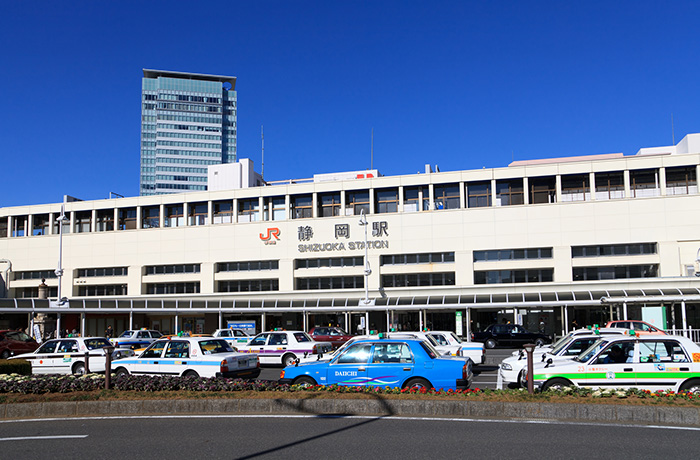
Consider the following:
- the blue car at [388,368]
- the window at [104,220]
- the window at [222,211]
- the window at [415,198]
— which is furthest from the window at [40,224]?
the blue car at [388,368]

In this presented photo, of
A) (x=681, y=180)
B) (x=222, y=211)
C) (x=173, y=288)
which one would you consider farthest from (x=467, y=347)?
(x=173, y=288)

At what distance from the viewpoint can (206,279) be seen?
52.0 metres

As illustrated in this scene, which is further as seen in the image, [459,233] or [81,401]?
[459,233]

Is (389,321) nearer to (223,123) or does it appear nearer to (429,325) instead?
(429,325)

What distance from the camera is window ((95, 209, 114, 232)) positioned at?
5747cm

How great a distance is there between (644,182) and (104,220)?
47313 millimetres

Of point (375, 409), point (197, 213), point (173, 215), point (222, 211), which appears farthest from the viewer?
point (173, 215)

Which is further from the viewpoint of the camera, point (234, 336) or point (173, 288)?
point (173, 288)

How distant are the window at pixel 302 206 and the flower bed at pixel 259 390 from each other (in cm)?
3817

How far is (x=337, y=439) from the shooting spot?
9.18m

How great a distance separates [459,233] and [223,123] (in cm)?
13339

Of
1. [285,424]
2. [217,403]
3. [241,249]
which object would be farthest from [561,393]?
[241,249]

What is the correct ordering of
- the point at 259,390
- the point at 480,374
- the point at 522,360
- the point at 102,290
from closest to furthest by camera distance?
1. the point at 259,390
2. the point at 522,360
3. the point at 480,374
4. the point at 102,290

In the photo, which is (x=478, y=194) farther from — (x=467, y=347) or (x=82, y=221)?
(x=82, y=221)
